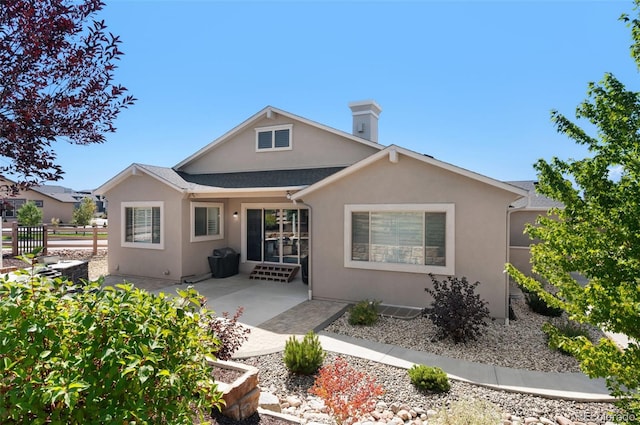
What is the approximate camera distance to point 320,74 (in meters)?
14.8

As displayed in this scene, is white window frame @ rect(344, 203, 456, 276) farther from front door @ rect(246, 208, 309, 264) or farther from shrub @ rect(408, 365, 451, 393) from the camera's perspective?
shrub @ rect(408, 365, 451, 393)

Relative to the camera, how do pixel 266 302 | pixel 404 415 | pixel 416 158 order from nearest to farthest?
pixel 404 415 → pixel 416 158 → pixel 266 302

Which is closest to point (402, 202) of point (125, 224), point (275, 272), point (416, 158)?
point (416, 158)

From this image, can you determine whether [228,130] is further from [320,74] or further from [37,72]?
[37,72]

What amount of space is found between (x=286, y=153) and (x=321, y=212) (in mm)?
4825

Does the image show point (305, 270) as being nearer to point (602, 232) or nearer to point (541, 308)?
point (541, 308)

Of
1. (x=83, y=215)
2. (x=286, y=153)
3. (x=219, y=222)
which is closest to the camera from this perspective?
(x=286, y=153)

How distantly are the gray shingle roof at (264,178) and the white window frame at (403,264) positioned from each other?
2660 mm

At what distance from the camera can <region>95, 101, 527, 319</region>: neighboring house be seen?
8938 millimetres

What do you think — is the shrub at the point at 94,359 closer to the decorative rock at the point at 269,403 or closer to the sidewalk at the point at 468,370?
the decorative rock at the point at 269,403

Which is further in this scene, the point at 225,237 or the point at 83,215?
the point at 83,215

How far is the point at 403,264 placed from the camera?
9594 mm

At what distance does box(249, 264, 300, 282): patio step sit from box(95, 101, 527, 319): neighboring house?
12.9 inches

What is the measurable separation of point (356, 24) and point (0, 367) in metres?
11.4
